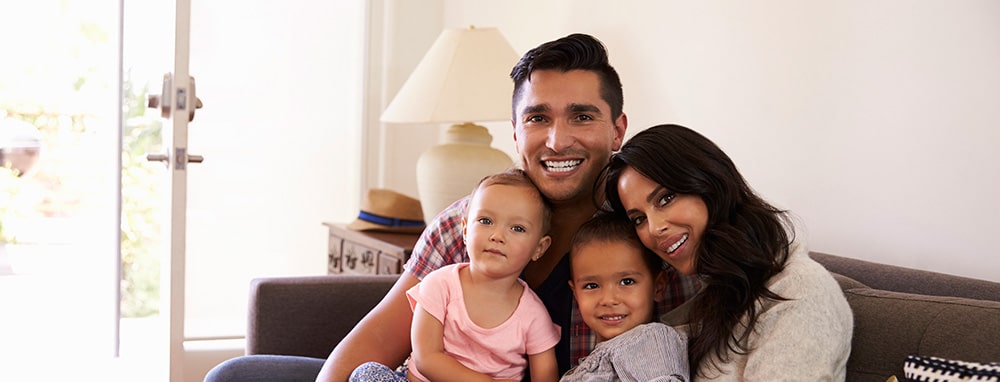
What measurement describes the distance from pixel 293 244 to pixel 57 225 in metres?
1.41

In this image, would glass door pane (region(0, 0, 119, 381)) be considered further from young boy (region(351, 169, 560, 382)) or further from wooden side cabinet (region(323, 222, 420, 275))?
young boy (region(351, 169, 560, 382))

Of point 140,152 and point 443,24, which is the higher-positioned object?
point 443,24

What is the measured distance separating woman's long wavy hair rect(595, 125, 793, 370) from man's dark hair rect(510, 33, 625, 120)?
0.37m

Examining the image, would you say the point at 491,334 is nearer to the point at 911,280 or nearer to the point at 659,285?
the point at 659,285

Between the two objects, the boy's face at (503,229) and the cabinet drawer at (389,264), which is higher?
the boy's face at (503,229)

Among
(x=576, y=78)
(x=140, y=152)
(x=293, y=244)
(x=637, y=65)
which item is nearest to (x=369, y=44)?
(x=293, y=244)

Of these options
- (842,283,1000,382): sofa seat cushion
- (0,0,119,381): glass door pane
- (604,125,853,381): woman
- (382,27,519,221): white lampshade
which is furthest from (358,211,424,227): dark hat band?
(842,283,1000,382): sofa seat cushion

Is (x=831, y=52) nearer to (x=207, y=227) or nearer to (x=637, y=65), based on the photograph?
(x=637, y=65)

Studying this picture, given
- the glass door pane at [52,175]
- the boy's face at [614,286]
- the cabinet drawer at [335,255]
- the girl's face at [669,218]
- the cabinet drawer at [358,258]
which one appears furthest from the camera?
the glass door pane at [52,175]

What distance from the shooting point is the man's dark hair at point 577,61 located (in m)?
1.97

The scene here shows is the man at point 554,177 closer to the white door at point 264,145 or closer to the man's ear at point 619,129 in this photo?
the man's ear at point 619,129

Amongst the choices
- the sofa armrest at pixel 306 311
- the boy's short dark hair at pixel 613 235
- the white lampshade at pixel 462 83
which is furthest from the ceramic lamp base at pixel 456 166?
the boy's short dark hair at pixel 613 235

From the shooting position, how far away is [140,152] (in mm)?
3168

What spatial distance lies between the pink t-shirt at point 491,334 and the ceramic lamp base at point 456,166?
49.6 inches
